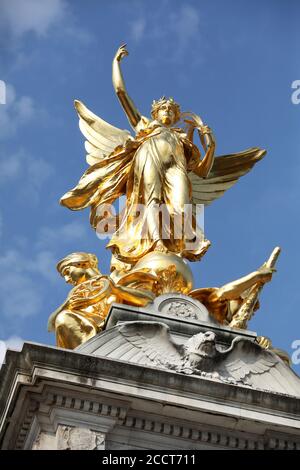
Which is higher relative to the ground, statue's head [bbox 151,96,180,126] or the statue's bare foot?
statue's head [bbox 151,96,180,126]

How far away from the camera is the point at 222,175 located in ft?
77.3

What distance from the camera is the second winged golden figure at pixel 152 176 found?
19953 mm

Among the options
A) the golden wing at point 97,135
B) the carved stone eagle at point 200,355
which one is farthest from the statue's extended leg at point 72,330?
the golden wing at point 97,135

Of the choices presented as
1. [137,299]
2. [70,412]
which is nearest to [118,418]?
[70,412]

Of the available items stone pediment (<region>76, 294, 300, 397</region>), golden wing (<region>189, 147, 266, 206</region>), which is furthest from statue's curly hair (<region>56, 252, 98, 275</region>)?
golden wing (<region>189, 147, 266, 206</region>)

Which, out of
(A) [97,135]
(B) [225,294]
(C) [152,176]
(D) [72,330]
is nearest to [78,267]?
(D) [72,330]

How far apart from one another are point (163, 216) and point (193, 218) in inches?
29.7

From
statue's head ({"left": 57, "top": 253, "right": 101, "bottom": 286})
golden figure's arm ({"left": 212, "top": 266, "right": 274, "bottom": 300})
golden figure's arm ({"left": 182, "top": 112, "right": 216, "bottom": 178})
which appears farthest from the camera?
golden figure's arm ({"left": 182, "top": 112, "right": 216, "bottom": 178})

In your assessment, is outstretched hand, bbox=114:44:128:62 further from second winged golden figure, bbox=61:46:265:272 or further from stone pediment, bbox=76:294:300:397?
stone pediment, bbox=76:294:300:397

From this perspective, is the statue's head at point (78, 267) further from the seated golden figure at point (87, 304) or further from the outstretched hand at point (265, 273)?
the outstretched hand at point (265, 273)

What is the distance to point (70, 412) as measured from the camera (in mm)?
14375

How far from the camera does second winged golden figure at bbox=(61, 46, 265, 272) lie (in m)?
20.0

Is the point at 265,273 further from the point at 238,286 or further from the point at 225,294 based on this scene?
the point at 225,294
